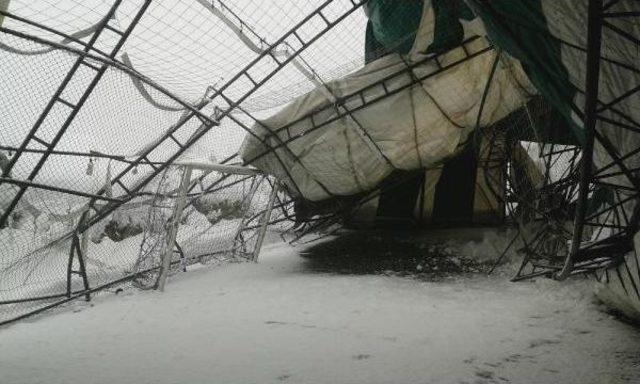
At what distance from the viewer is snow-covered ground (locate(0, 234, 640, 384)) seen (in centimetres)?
257

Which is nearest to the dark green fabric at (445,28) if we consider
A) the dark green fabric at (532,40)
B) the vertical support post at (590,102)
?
the dark green fabric at (532,40)

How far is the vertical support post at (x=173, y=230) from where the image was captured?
5301mm

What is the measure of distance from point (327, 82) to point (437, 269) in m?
3.58

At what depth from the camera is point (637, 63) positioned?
6.54ft

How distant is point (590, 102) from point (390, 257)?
534 centimetres

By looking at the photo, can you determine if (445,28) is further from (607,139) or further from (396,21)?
(607,139)

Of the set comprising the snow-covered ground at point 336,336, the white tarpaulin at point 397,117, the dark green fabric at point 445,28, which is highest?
the dark green fabric at point 445,28

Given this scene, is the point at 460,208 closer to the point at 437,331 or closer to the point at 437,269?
the point at 437,269

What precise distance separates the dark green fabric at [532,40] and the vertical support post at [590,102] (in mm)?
241

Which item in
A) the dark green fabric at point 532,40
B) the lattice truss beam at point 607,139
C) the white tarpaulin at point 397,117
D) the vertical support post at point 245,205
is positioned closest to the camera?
the lattice truss beam at point 607,139

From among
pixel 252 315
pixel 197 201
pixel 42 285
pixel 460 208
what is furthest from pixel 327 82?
pixel 42 285

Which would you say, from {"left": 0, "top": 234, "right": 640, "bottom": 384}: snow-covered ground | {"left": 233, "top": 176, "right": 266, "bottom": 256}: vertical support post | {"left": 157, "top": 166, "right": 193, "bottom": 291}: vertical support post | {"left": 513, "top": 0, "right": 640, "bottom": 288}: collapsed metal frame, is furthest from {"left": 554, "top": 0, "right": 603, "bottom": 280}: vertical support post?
{"left": 233, "top": 176, "right": 266, "bottom": 256}: vertical support post

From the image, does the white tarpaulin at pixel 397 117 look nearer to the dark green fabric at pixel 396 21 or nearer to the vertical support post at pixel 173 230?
the dark green fabric at pixel 396 21

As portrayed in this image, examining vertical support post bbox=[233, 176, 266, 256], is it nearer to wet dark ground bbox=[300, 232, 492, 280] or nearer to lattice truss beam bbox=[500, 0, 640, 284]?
wet dark ground bbox=[300, 232, 492, 280]
